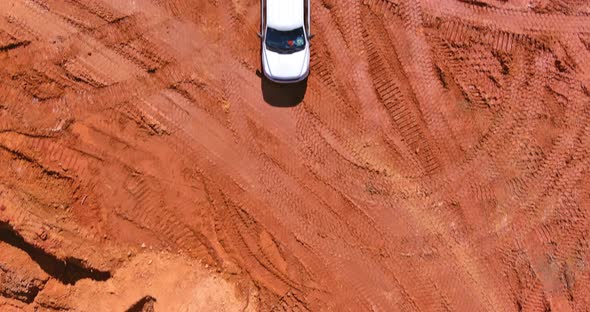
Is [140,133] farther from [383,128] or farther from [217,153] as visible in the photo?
[383,128]

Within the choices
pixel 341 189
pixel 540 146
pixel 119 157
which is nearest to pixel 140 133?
pixel 119 157

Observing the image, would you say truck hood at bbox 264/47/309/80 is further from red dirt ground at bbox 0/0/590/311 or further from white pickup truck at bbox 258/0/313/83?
red dirt ground at bbox 0/0/590/311

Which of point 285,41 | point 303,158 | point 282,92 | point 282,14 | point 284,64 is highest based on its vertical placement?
point 282,14

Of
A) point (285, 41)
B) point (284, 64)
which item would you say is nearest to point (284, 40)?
point (285, 41)

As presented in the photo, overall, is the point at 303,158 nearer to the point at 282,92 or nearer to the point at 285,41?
the point at 282,92

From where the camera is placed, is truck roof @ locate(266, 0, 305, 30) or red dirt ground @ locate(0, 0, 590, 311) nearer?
truck roof @ locate(266, 0, 305, 30)

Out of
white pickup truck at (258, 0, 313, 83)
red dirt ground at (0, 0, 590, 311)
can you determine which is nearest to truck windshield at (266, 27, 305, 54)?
white pickup truck at (258, 0, 313, 83)

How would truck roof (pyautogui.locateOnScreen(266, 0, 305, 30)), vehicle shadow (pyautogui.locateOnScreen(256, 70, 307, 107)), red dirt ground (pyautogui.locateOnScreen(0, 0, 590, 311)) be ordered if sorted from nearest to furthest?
truck roof (pyautogui.locateOnScreen(266, 0, 305, 30))
red dirt ground (pyautogui.locateOnScreen(0, 0, 590, 311))
vehicle shadow (pyautogui.locateOnScreen(256, 70, 307, 107))
